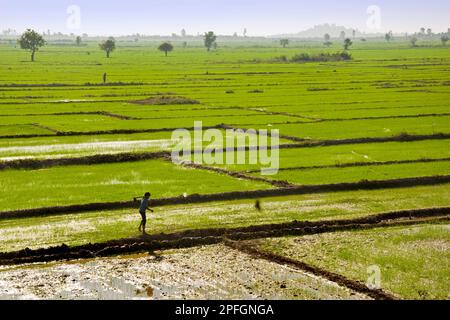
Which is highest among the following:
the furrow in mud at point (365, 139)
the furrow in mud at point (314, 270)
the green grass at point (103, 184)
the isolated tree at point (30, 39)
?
the isolated tree at point (30, 39)

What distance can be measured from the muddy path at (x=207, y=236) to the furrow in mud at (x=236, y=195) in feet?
13.1

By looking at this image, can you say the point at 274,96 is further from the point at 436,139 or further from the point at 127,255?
the point at 127,255

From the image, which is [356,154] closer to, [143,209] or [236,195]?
[236,195]

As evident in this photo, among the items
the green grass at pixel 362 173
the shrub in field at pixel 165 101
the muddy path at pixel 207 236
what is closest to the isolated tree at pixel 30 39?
the shrub in field at pixel 165 101

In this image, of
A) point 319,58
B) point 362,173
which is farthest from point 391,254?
point 319,58

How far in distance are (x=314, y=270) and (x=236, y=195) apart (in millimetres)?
8311

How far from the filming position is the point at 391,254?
60.5 feet

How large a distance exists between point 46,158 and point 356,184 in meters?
14.8

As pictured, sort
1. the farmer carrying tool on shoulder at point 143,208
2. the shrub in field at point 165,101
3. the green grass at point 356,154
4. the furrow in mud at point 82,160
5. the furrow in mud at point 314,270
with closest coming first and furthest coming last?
the furrow in mud at point 314,270 < the farmer carrying tool on shoulder at point 143,208 < the furrow in mud at point 82,160 < the green grass at point 356,154 < the shrub in field at point 165,101

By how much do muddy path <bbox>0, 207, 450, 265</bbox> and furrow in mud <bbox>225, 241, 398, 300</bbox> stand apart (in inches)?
36.1

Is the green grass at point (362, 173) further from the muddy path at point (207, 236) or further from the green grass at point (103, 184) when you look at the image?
the muddy path at point (207, 236)

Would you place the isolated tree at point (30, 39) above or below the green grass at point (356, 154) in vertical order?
above

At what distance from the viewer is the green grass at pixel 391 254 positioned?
16047 millimetres
